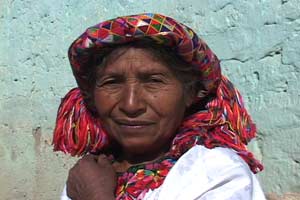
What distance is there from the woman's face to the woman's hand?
13 centimetres

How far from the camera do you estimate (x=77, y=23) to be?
431 cm

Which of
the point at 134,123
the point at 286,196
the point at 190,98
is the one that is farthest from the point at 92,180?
the point at 286,196

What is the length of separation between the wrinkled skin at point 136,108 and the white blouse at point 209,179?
149mm

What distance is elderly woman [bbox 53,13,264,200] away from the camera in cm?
210

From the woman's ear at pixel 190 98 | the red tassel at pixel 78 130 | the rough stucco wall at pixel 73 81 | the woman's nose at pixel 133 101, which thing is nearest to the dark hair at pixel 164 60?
the woman's ear at pixel 190 98

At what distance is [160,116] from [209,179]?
0.29 m

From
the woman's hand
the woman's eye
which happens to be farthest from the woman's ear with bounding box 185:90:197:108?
the woman's hand

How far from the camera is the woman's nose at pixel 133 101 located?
7.11ft

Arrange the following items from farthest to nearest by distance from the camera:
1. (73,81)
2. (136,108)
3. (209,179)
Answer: (73,81), (136,108), (209,179)

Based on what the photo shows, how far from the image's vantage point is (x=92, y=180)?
2.30m

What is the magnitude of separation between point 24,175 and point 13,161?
0.14 m

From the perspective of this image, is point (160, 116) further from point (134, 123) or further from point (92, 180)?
point (92, 180)

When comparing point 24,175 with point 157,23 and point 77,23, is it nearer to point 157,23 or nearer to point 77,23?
point 77,23

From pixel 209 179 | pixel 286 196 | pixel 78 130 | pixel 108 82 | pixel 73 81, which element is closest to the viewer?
pixel 209 179
